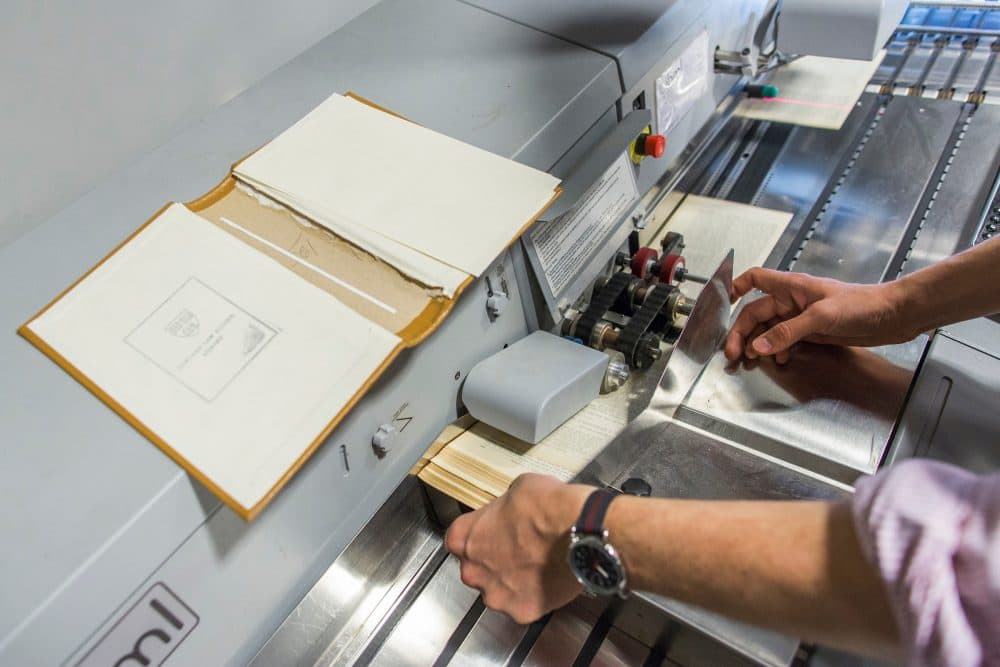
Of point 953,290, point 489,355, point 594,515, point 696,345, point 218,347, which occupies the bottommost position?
point 218,347

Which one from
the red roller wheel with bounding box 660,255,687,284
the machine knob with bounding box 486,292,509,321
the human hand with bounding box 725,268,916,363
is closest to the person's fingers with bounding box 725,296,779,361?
the human hand with bounding box 725,268,916,363

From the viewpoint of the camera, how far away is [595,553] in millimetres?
574

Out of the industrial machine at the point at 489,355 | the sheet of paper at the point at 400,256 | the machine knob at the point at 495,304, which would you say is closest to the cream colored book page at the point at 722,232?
the industrial machine at the point at 489,355

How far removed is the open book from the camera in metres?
0.60

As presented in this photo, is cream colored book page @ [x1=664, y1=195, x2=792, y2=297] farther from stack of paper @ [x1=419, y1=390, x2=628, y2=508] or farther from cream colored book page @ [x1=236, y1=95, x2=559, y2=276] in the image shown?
cream colored book page @ [x1=236, y1=95, x2=559, y2=276]

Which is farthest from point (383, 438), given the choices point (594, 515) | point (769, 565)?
point (769, 565)

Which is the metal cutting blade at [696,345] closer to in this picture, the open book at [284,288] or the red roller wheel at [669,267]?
the red roller wheel at [669,267]

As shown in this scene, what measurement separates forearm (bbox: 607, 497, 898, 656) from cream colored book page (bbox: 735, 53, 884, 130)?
115 centimetres

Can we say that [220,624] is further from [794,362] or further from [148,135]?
[794,362]

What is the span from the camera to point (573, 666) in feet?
2.65

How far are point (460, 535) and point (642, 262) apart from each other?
580mm

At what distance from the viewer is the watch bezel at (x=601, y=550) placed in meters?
0.56

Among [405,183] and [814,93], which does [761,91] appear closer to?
[814,93]

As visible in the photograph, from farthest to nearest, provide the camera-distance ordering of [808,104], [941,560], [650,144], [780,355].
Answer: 1. [808,104]
2. [650,144]
3. [780,355]
4. [941,560]
